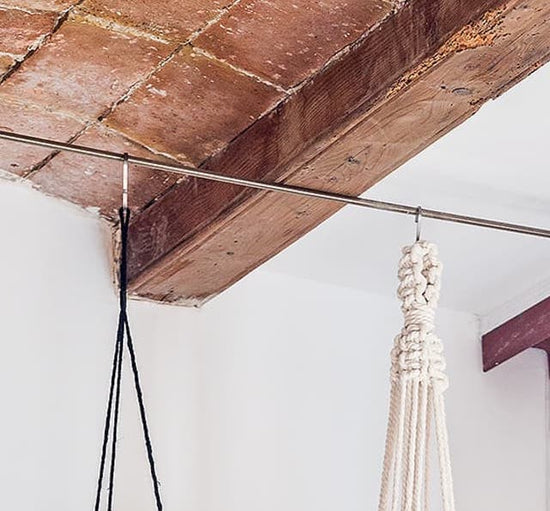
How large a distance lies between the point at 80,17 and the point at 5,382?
568 millimetres

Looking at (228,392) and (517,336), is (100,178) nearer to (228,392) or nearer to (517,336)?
(228,392)

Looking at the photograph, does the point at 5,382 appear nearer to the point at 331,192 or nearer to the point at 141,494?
the point at 141,494

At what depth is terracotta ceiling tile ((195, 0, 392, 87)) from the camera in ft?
4.29

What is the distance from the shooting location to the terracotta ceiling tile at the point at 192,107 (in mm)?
1441

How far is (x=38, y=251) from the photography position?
1739mm

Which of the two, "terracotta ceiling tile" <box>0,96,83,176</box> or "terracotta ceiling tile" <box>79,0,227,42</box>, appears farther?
"terracotta ceiling tile" <box>0,96,83,176</box>

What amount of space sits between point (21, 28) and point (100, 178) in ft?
1.23

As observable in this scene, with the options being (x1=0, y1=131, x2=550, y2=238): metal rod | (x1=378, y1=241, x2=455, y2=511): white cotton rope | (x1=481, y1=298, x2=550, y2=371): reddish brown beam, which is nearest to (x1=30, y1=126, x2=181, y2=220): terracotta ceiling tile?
(x1=0, y1=131, x2=550, y2=238): metal rod

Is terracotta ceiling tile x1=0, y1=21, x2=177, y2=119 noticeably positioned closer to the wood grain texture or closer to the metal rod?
the metal rod

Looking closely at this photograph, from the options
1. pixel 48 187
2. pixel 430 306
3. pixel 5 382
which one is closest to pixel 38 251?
pixel 48 187

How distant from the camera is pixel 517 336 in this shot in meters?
2.24

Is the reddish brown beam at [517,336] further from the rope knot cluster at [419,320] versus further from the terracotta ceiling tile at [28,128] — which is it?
the terracotta ceiling tile at [28,128]

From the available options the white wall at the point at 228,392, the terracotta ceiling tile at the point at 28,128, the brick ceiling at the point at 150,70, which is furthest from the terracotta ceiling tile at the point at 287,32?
the white wall at the point at 228,392

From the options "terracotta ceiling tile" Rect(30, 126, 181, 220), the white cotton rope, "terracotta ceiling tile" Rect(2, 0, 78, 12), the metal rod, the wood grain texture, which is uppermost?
"terracotta ceiling tile" Rect(30, 126, 181, 220)
